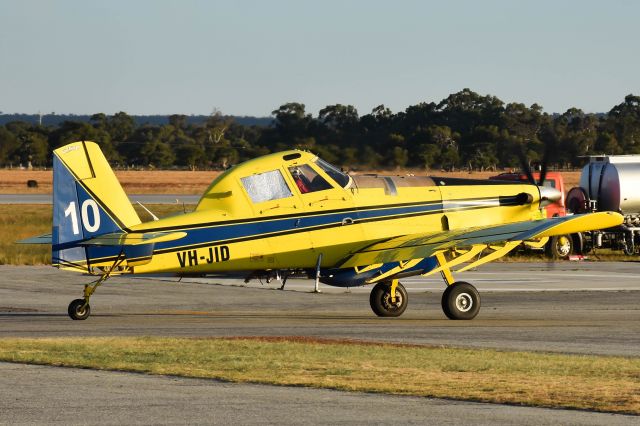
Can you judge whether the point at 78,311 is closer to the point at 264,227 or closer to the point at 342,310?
the point at 264,227

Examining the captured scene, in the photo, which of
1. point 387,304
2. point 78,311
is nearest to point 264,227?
point 387,304

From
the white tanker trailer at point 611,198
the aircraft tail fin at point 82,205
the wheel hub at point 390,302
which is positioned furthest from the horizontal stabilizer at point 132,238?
the white tanker trailer at point 611,198

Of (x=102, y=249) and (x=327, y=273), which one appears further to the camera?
(x=327, y=273)

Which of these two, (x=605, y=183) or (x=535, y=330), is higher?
(x=605, y=183)

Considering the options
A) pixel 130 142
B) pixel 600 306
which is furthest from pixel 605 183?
pixel 130 142

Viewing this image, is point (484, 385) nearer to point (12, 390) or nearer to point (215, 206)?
point (12, 390)

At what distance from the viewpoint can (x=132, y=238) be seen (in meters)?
21.3

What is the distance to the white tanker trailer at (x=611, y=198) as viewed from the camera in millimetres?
44406

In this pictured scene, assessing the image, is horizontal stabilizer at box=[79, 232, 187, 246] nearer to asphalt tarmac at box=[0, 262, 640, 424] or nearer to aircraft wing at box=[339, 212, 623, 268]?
asphalt tarmac at box=[0, 262, 640, 424]

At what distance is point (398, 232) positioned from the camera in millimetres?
22734

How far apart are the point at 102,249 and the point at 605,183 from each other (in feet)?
90.7

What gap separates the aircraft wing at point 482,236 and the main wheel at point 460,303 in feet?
3.26

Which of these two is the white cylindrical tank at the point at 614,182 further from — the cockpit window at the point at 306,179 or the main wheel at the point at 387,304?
the cockpit window at the point at 306,179

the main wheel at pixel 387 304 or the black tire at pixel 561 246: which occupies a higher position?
the black tire at pixel 561 246
